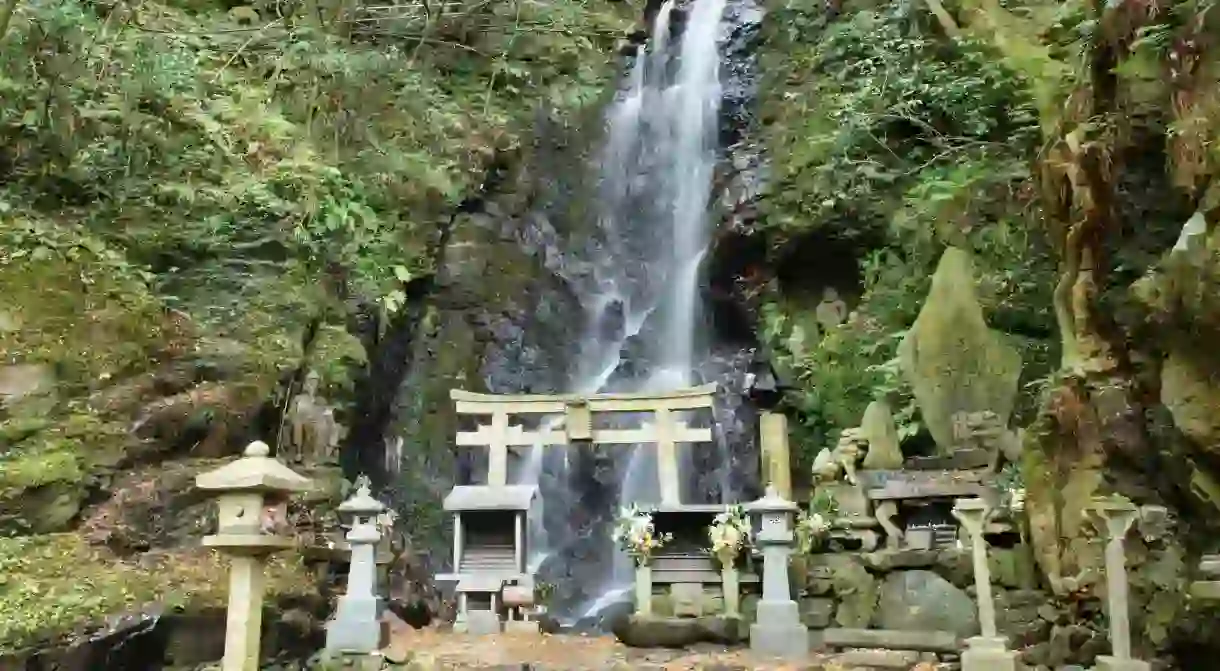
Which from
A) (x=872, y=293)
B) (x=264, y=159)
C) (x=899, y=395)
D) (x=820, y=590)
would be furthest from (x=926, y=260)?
(x=264, y=159)

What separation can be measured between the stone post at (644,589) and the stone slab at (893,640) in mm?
1876

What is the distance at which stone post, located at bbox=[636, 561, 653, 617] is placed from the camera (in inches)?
397

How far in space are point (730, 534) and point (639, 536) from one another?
3.25 feet

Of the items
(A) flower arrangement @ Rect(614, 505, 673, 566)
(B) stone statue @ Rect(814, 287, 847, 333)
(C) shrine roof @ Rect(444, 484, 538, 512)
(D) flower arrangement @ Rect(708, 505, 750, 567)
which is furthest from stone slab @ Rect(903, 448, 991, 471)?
(B) stone statue @ Rect(814, 287, 847, 333)

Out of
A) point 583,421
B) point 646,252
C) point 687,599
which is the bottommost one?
point 687,599

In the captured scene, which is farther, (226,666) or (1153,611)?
(1153,611)

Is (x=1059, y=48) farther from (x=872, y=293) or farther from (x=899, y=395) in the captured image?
(x=899, y=395)

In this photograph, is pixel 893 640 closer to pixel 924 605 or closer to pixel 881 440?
pixel 924 605

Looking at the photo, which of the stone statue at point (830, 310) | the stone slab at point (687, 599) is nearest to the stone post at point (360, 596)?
the stone slab at point (687, 599)

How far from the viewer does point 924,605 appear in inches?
352

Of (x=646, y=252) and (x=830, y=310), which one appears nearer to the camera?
(x=830, y=310)

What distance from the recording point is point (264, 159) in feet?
40.0

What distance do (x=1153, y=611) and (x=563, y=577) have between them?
9025mm

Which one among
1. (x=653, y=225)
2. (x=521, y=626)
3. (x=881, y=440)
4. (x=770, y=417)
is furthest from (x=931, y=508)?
(x=653, y=225)
